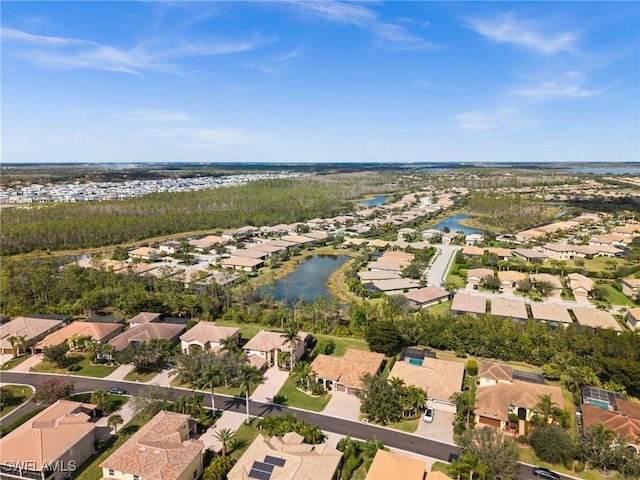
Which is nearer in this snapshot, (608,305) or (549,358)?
(549,358)

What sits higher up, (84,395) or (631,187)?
(631,187)

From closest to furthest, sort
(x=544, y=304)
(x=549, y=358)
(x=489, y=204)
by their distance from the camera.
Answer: (x=549, y=358) → (x=544, y=304) → (x=489, y=204)

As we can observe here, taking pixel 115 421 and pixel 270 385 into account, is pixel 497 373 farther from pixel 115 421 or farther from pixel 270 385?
pixel 115 421

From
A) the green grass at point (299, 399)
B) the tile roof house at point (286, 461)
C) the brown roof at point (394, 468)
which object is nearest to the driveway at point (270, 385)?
the green grass at point (299, 399)

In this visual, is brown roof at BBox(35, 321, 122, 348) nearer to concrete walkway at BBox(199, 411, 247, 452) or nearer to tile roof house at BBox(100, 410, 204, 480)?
concrete walkway at BBox(199, 411, 247, 452)

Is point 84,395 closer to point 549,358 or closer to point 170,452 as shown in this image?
point 170,452

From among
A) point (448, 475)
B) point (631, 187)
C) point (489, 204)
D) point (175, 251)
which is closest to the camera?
point (448, 475)

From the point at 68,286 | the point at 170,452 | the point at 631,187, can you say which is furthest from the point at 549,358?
the point at 631,187

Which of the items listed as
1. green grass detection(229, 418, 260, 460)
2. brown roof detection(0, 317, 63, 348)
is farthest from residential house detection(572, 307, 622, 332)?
brown roof detection(0, 317, 63, 348)
